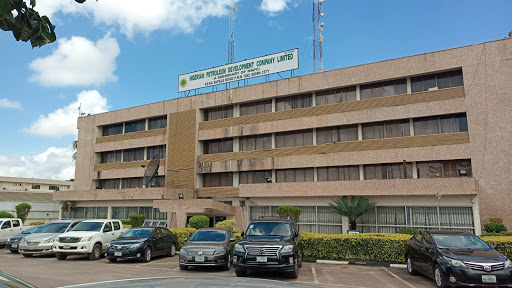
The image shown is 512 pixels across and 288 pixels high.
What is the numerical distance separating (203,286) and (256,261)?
394 inches

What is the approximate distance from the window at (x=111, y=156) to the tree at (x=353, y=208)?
2605 cm

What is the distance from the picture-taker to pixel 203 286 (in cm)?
220

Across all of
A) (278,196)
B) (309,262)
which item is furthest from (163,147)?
(309,262)

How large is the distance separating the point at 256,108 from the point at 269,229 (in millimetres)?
21659

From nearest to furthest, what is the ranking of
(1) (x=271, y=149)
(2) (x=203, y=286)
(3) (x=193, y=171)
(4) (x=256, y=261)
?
(2) (x=203, y=286)
(4) (x=256, y=261)
(1) (x=271, y=149)
(3) (x=193, y=171)

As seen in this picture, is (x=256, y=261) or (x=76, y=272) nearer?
(x=256, y=261)

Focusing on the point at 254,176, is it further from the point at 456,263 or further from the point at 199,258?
the point at 456,263

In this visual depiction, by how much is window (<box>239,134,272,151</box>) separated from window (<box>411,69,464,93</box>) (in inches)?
472

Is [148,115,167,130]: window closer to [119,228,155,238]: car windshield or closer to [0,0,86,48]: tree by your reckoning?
[119,228,155,238]: car windshield

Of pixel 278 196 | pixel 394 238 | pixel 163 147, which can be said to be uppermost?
pixel 163 147

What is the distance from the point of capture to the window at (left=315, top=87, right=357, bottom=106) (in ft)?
98.8

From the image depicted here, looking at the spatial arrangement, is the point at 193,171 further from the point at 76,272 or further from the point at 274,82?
the point at 76,272

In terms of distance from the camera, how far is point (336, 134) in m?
30.1

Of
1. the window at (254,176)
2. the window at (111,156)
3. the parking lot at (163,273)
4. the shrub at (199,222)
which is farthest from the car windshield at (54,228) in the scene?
the window at (111,156)
